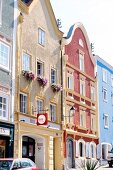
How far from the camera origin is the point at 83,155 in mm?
34406

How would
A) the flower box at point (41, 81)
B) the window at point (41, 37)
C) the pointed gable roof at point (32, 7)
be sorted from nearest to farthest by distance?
the pointed gable roof at point (32, 7) < the flower box at point (41, 81) < the window at point (41, 37)

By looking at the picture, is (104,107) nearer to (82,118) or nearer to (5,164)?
(82,118)

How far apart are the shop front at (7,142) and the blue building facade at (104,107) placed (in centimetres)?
1736

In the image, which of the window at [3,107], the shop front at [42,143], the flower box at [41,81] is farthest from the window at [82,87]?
the window at [3,107]

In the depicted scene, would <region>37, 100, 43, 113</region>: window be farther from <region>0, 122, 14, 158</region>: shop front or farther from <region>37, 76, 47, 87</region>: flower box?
<region>0, 122, 14, 158</region>: shop front

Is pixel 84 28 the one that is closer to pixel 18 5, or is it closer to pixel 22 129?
pixel 18 5

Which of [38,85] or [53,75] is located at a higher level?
[53,75]

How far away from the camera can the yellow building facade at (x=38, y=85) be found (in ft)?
82.1

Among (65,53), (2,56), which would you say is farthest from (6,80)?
(65,53)

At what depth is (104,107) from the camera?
41812 millimetres

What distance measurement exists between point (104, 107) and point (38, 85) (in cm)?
1619

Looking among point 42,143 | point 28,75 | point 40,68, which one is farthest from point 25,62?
point 42,143

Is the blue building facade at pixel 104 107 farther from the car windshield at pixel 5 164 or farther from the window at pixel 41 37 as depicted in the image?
the car windshield at pixel 5 164

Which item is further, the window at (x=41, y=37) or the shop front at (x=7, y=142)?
the window at (x=41, y=37)
